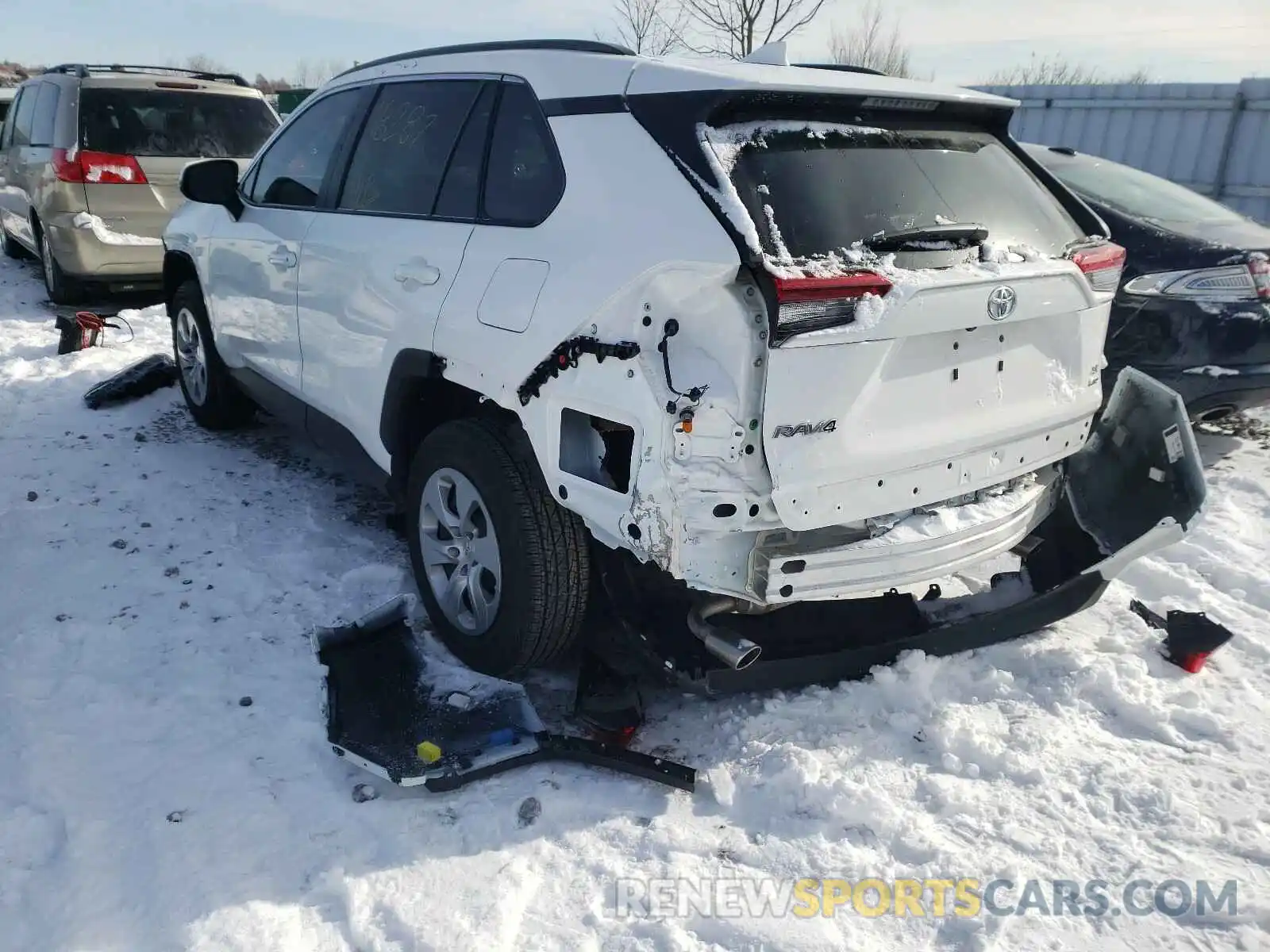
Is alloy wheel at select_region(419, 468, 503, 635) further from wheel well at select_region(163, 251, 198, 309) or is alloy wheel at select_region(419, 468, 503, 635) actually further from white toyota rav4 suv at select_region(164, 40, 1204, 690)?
wheel well at select_region(163, 251, 198, 309)

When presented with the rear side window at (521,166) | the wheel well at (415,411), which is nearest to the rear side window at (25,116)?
the wheel well at (415,411)

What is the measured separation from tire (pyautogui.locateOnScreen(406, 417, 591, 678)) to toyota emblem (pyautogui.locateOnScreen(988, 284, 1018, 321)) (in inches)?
52.5

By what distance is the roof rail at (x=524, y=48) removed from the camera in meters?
2.70

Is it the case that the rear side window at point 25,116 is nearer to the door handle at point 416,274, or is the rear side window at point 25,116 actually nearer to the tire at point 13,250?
the tire at point 13,250

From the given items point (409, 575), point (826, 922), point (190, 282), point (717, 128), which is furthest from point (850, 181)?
point (190, 282)

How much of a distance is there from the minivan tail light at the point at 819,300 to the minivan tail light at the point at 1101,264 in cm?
102

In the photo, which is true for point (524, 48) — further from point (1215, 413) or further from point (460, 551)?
point (1215, 413)

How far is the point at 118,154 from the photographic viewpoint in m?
7.92

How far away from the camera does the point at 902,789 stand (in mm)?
2629

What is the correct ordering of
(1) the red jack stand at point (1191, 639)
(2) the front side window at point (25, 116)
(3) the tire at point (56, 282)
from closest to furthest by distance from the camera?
(1) the red jack stand at point (1191, 639)
(3) the tire at point (56, 282)
(2) the front side window at point (25, 116)

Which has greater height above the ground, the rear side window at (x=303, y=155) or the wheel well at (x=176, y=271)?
the rear side window at (x=303, y=155)

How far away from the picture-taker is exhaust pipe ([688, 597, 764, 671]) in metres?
2.52

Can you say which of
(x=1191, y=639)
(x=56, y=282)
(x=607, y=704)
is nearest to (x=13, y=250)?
(x=56, y=282)

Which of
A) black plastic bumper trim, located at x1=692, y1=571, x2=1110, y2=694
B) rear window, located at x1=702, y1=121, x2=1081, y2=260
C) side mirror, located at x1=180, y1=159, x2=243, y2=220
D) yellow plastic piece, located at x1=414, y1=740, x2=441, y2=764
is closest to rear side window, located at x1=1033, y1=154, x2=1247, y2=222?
rear window, located at x1=702, y1=121, x2=1081, y2=260
